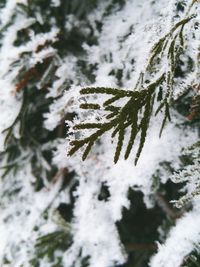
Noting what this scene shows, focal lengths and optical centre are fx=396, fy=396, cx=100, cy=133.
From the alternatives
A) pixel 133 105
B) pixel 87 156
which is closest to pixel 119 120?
pixel 133 105

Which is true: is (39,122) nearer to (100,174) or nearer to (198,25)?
(100,174)

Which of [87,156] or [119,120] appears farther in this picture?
[87,156]

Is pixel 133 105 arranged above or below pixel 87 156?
above

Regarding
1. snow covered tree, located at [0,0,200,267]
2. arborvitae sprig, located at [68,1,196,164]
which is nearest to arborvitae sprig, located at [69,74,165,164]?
arborvitae sprig, located at [68,1,196,164]

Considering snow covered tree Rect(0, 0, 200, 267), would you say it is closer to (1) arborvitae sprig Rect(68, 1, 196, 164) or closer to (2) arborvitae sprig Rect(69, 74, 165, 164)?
(1) arborvitae sprig Rect(68, 1, 196, 164)

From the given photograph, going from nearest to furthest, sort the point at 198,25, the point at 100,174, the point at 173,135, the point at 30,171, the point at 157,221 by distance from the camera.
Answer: the point at 198,25 < the point at 173,135 < the point at 100,174 < the point at 30,171 < the point at 157,221

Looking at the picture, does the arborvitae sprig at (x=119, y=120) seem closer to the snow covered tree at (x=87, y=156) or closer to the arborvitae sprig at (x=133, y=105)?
the arborvitae sprig at (x=133, y=105)

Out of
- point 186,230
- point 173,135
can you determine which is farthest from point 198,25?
point 186,230

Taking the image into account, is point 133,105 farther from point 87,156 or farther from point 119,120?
point 87,156
